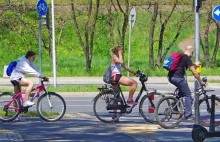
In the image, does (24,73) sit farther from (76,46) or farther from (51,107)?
(76,46)

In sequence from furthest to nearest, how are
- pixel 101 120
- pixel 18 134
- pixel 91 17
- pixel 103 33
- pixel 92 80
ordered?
1. pixel 103 33
2. pixel 91 17
3. pixel 92 80
4. pixel 101 120
5. pixel 18 134

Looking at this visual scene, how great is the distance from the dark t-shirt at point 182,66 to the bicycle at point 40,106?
8.65ft

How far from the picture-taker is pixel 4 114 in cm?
1535

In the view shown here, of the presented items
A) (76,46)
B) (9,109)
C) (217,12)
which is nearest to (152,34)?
(76,46)

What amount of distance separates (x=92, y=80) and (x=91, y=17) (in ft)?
14.9

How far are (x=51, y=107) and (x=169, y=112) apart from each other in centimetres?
277

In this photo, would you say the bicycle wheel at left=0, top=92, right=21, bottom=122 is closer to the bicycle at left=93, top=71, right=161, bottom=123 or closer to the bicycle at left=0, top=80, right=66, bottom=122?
the bicycle at left=0, top=80, right=66, bottom=122

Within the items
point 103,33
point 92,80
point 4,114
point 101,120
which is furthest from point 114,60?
point 103,33

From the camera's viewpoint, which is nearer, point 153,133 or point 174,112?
point 153,133

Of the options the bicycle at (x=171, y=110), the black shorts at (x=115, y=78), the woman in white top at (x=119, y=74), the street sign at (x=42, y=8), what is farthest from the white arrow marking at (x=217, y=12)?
the bicycle at (x=171, y=110)

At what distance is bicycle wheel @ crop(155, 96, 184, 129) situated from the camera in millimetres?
14075

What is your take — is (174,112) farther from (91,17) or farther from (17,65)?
(91,17)

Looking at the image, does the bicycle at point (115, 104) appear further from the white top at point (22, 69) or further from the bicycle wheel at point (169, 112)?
the white top at point (22, 69)

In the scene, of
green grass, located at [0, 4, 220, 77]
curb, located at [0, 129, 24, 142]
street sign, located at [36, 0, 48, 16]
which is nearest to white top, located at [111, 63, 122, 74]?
curb, located at [0, 129, 24, 142]
